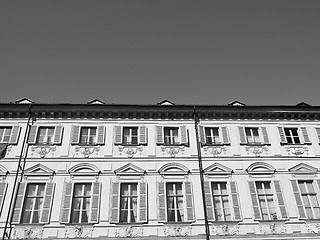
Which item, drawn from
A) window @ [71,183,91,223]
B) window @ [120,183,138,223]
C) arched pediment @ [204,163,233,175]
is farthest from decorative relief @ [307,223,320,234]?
window @ [71,183,91,223]

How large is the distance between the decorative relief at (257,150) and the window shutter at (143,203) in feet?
20.2

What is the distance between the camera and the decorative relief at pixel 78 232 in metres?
14.6

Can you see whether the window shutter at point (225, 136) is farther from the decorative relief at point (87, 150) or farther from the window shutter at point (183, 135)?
the decorative relief at point (87, 150)

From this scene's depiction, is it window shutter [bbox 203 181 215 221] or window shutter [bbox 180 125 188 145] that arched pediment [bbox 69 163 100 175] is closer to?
window shutter [bbox 180 125 188 145]

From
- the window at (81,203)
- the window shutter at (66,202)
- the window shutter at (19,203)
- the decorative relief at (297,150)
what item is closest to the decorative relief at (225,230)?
the decorative relief at (297,150)

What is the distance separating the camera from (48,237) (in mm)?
14516

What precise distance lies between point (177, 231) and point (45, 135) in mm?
8874

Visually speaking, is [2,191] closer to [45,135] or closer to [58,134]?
[45,135]

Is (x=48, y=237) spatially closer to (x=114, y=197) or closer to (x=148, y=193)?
(x=114, y=197)

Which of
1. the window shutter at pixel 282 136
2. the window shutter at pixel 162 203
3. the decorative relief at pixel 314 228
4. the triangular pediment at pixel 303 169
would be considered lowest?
the decorative relief at pixel 314 228

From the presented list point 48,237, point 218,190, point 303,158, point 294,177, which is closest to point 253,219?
point 218,190

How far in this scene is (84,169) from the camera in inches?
652

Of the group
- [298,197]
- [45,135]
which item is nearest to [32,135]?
[45,135]

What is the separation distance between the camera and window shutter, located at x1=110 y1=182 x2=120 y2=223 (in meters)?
15.1
